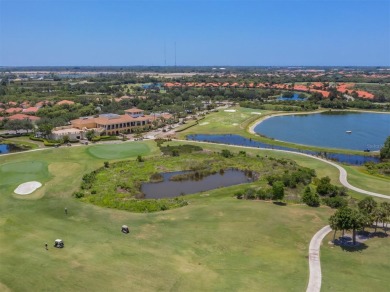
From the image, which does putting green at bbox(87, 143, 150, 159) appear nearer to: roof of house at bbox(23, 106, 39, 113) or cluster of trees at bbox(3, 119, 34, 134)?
cluster of trees at bbox(3, 119, 34, 134)

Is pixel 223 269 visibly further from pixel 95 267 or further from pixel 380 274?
pixel 380 274

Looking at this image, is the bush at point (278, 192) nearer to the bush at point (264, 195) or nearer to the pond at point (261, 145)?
the bush at point (264, 195)

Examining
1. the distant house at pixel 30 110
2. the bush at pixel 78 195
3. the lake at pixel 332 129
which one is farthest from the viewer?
the distant house at pixel 30 110

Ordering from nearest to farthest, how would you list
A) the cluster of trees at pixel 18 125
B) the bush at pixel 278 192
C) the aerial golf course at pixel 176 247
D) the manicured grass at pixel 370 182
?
the aerial golf course at pixel 176 247 < the bush at pixel 278 192 < the manicured grass at pixel 370 182 < the cluster of trees at pixel 18 125

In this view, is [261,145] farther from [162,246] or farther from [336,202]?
[162,246]

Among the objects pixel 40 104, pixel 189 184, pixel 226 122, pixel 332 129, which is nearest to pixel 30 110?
pixel 40 104

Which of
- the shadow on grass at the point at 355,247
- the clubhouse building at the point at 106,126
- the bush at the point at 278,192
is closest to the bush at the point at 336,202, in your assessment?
the bush at the point at 278,192

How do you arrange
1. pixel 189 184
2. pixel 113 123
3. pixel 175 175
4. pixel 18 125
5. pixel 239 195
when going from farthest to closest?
pixel 113 123, pixel 18 125, pixel 175 175, pixel 189 184, pixel 239 195
